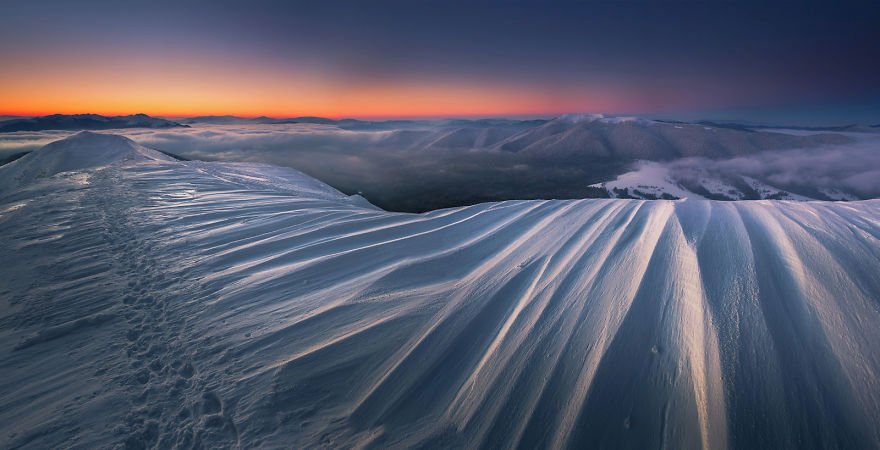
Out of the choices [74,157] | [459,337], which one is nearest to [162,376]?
[459,337]

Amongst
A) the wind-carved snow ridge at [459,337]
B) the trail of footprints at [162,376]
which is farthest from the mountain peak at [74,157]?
the wind-carved snow ridge at [459,337]

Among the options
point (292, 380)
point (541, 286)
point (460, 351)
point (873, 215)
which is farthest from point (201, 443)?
point (873, 215)

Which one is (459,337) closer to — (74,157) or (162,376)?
(162,376)

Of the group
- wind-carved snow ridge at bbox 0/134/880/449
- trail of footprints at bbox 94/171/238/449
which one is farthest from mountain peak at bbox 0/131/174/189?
wind-carved snow ridge at bbox 0/134/880/449

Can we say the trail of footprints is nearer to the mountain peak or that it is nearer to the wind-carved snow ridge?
the wind-carved snow ridge

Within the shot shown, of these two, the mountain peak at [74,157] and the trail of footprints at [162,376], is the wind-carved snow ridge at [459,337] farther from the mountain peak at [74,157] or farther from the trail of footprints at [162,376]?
the mountain peak at [74,157]
